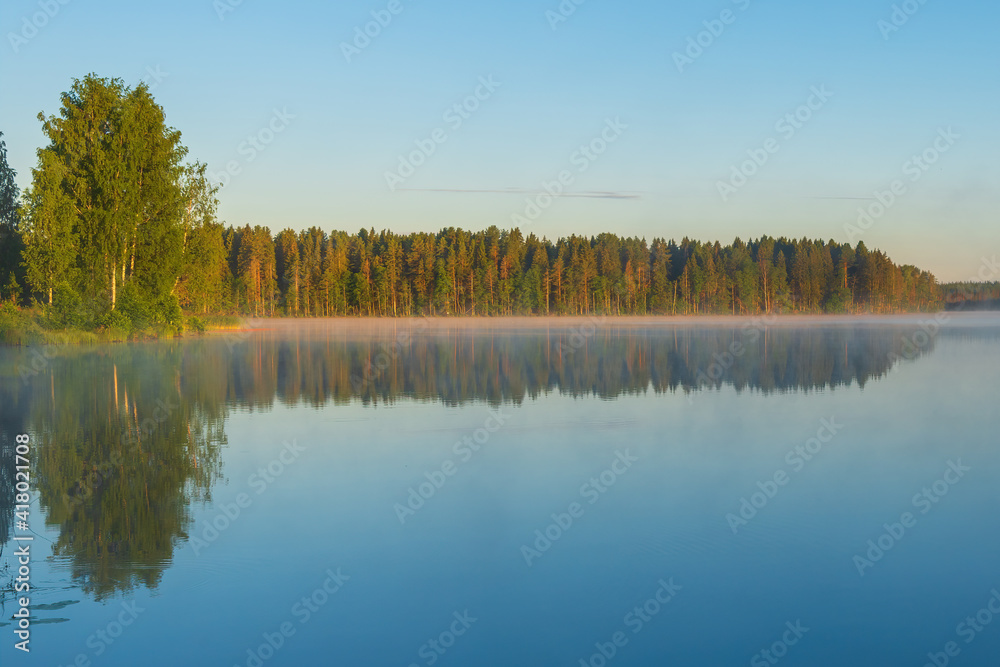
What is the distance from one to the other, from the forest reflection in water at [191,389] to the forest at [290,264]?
6.15 meters

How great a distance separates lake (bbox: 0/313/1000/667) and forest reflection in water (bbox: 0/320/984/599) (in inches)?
3.1

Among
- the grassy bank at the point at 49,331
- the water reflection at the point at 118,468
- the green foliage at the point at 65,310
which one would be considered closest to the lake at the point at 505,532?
the water reflection at the point at 118,468

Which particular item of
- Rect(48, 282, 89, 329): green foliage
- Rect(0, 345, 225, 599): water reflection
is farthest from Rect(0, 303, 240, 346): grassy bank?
Rect(0, 345, 225, 599): water reflection

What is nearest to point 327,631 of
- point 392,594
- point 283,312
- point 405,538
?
point 392,594

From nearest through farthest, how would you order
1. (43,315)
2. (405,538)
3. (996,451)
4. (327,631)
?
(327,631)
(405,538)
(996,451)
(43,315)

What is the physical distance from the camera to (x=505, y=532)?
753 centimetres

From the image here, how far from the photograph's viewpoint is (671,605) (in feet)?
18.9

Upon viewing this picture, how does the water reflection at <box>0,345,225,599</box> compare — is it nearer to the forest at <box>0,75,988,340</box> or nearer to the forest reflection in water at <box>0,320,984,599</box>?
the forest reflection in water at <box>0,320,984,599</box>

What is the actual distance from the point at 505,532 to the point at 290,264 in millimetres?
124427

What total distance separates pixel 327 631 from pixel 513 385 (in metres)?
14.4

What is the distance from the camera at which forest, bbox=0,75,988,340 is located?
40.1m

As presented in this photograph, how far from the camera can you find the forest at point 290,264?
40094mm

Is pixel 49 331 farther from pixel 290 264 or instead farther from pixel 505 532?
pixel 290 264

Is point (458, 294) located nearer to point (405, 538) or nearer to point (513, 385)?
point (513, 385)
